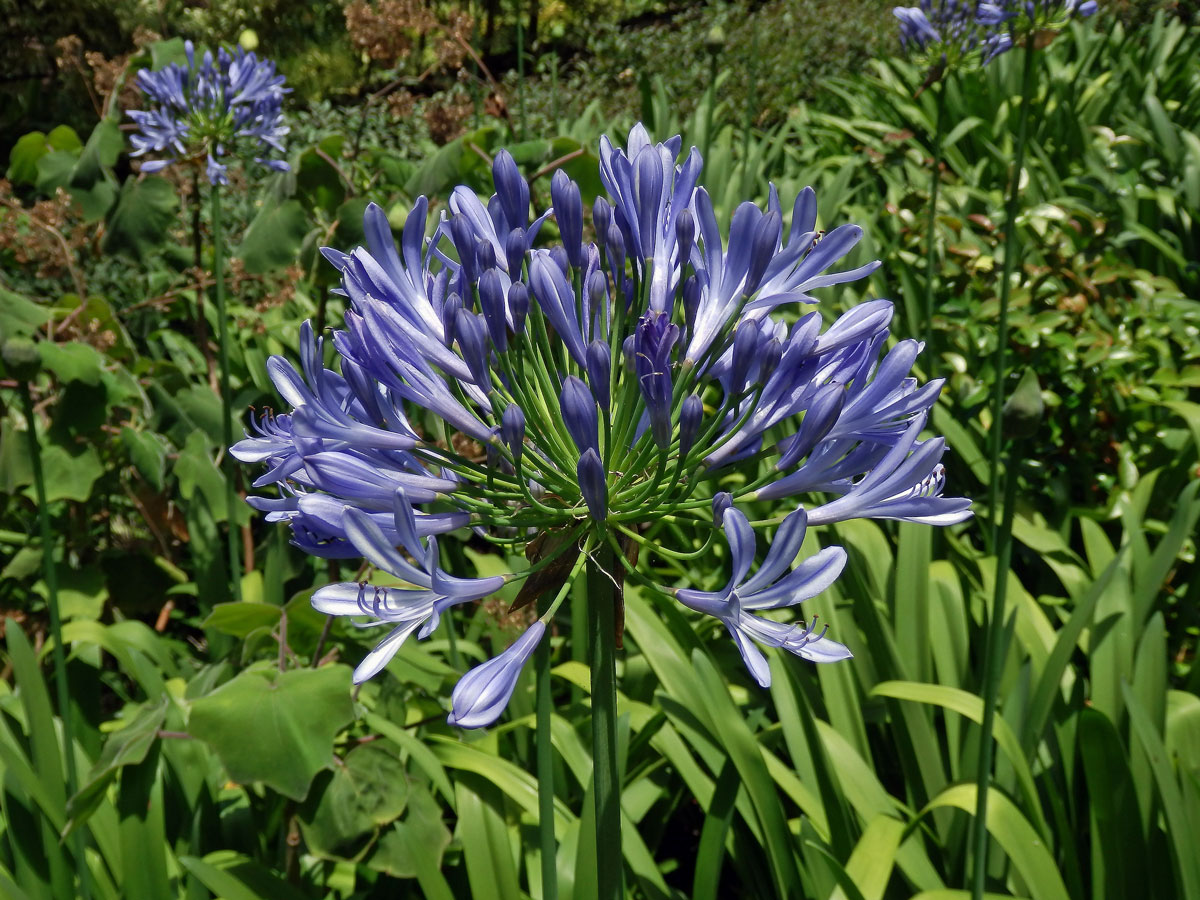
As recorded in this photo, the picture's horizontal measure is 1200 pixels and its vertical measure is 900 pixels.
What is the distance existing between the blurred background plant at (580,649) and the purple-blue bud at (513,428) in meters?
0.81

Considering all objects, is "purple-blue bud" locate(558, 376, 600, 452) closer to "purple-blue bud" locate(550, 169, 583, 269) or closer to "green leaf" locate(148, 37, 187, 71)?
"purple-blue bud" locate(550, 169, 583, 269)

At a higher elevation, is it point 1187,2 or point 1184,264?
point 1187,2

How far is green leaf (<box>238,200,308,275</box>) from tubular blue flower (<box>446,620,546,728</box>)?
2.11 m

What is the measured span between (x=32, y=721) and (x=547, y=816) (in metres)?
1.19

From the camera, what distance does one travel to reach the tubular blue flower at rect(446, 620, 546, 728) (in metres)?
0.84

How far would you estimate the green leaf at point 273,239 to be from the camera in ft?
8.82

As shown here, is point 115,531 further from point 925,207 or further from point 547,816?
point 925,207

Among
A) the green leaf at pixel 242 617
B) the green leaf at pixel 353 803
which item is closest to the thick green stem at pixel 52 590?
the green leaf at pixel 242 617

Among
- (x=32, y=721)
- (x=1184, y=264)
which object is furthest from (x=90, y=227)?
(x=1184, y=264)

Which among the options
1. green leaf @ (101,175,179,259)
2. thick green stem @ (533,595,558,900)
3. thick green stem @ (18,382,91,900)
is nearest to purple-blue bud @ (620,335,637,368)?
thick green stem @ (533,595,558,900)

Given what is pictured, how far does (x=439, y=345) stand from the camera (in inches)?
40.9

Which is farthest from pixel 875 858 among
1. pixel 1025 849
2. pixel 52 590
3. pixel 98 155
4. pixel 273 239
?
pixel 98 155

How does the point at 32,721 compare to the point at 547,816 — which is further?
the point at 32,721

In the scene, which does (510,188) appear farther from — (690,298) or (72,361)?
(72,361)
